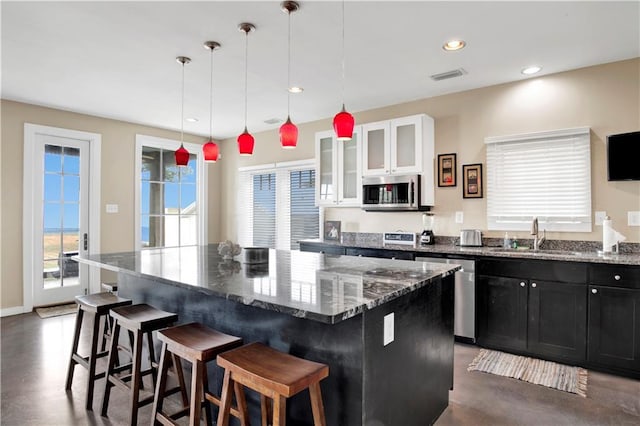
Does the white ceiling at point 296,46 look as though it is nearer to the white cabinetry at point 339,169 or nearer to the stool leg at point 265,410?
the white cabinetry at point 339,169

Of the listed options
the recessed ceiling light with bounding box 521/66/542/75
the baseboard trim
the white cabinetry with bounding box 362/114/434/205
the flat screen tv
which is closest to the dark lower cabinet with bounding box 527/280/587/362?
the flat screen tv

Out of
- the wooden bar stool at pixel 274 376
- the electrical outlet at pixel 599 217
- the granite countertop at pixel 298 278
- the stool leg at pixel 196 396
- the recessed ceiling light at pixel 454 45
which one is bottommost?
the stool leg at pixel 196 396

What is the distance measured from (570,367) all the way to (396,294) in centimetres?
233

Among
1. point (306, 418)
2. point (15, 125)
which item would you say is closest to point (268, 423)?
point (306, 418)

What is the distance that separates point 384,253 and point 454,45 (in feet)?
6.68

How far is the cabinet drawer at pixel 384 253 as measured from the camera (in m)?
3.78

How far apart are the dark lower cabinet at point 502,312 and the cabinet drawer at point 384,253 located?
70cm

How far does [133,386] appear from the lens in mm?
2129

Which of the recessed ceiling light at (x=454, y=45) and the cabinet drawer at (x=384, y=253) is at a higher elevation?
the recessed ceiling light at (x=454, y=45)

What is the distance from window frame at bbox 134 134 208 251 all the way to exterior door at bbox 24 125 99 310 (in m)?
0.64

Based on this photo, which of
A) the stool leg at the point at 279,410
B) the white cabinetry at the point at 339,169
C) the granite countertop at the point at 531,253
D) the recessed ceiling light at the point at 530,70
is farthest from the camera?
the white cabinetry at the point at 339,169

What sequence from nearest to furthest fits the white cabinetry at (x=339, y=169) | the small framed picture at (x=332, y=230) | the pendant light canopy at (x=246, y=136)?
the pendant light canopy at (x=246, y=136) → the white cabinetry at (x=339, y=169) → the small framed picture at (x=332, y=230)

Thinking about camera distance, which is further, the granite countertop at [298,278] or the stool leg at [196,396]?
the stool leg at [196,396]

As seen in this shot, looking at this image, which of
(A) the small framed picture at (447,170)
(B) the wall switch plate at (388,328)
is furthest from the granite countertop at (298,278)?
(A) the small framed picture at (447,170)
